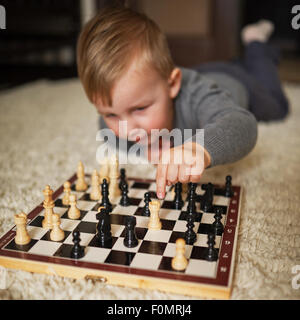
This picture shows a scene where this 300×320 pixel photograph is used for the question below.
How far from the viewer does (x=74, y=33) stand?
119 inches

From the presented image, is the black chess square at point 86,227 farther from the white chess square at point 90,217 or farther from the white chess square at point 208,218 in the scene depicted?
the white chess square at point 208,218

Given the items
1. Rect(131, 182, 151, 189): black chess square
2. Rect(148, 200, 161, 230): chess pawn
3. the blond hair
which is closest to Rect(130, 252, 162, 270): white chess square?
Rect(148, 200, 161, 230): chess pawn

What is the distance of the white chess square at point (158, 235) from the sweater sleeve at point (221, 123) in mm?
225

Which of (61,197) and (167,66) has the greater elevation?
(167,66)

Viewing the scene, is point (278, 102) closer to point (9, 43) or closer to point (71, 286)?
point (71, 286)

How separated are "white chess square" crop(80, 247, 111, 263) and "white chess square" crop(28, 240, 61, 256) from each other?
0.22ft

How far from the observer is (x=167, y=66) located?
1.14 m

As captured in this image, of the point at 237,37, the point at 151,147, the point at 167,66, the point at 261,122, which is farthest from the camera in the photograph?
the point at 237,37

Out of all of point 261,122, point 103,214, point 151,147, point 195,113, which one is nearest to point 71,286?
point 103,214

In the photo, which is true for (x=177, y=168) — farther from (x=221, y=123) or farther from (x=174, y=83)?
(x=174, y=83)

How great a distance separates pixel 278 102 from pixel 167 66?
0.98 m

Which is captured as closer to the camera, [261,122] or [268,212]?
[268,212]

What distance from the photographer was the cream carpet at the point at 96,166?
695 mm

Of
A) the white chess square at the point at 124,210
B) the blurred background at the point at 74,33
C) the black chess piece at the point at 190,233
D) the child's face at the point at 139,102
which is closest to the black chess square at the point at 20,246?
the white chess square at the point at 124,210
